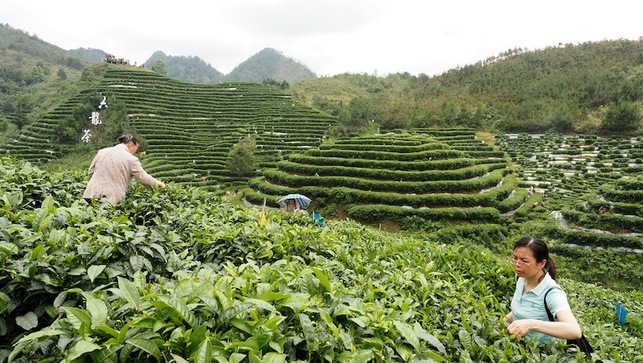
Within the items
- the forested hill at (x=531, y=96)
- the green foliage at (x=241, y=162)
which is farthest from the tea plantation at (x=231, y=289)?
the forested hill at (x=531, y=96)

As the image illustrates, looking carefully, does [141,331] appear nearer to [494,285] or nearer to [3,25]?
[494,285]

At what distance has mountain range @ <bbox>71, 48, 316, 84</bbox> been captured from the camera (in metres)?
156

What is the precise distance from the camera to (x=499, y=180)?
23.3 meters

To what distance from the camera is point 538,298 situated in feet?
7.99

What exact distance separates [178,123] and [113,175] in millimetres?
45681

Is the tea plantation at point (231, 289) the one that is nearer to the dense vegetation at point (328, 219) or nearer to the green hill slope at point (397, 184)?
the dense vegetation at point (328, 219)

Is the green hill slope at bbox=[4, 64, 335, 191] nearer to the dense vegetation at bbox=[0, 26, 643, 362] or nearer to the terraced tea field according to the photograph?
the dense vegetation at bbox=[0, 26, 643, 362]

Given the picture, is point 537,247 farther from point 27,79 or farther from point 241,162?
point 27,79

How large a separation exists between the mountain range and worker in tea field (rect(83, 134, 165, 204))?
5855 inches

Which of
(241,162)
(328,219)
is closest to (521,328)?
(328,219)

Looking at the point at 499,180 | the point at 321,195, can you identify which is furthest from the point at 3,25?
the point at 499,180

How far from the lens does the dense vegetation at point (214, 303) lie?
131cm

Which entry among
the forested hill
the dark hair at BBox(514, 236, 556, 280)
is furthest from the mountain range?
the dark hair at BBox(514, 236, 556, 280)

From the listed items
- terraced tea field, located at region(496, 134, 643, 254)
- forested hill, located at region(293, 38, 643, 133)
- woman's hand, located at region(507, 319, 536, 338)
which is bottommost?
terraced tea field, located at region(496, 134, 643, 254)
